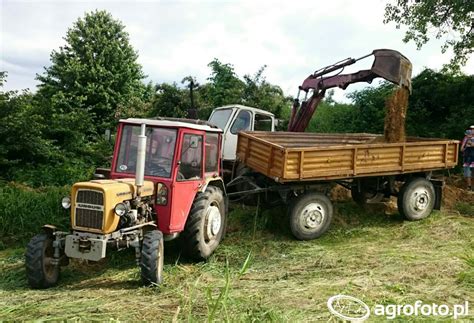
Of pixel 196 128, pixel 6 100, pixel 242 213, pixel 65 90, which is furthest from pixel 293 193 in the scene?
pixel 65 90

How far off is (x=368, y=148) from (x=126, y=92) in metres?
17.4

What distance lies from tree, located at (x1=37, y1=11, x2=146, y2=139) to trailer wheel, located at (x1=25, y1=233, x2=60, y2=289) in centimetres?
1354

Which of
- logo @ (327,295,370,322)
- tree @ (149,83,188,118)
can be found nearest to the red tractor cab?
logo @ (327,295,370,322)

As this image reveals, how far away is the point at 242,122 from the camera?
9133 mm

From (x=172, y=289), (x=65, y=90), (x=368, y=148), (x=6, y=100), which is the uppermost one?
(x=65, y=90)

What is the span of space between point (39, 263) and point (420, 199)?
678 centimetres

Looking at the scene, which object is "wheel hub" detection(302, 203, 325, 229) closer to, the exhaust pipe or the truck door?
the truck door

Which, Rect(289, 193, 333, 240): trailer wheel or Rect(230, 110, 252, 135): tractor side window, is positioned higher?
Rect(230, 110, 252, 135): tractor side window

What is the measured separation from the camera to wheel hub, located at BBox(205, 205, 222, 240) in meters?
5.99

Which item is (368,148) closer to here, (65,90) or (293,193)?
(293,193)

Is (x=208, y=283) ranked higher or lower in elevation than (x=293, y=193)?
lower

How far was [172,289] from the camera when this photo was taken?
4.64 meters

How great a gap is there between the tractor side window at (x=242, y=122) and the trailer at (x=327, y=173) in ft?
2.84

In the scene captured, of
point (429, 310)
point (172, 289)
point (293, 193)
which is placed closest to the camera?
point (429, 310)
